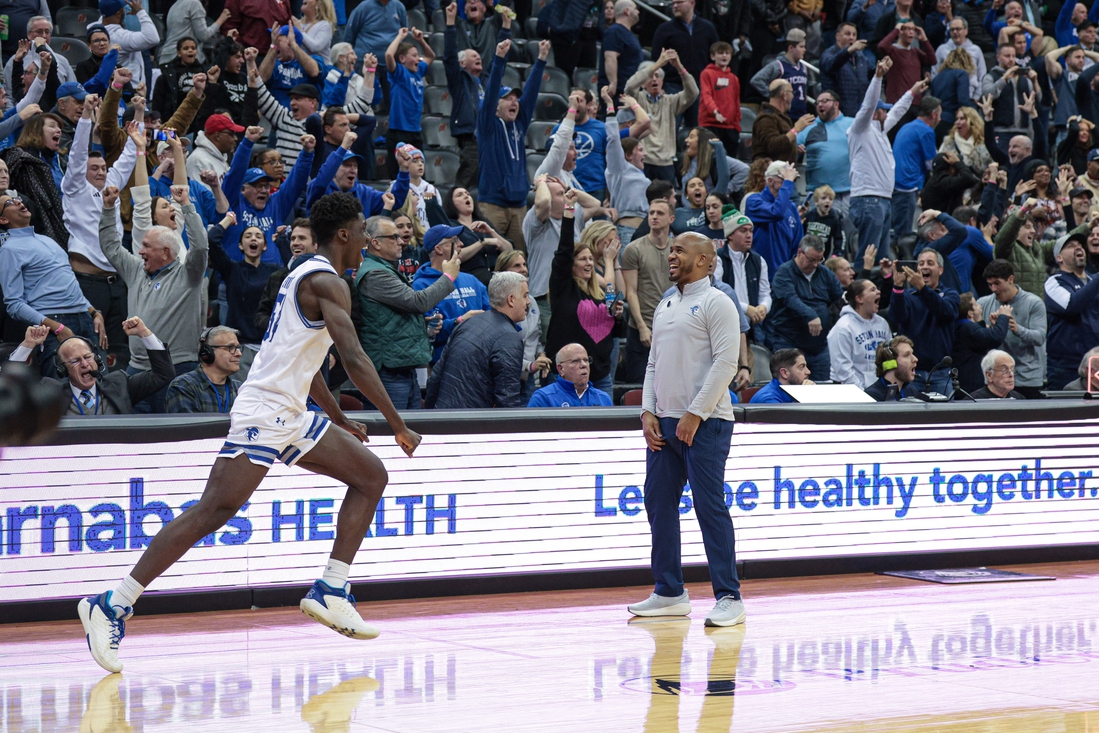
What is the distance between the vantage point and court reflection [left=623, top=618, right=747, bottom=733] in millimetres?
5414

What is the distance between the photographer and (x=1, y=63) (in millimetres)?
13500

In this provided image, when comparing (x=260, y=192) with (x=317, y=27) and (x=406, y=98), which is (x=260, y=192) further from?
(x=317, y=27)

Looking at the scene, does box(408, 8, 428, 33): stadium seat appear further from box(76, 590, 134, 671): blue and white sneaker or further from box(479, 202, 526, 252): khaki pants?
box(76, 590, 134, 671): blue and white sneaker

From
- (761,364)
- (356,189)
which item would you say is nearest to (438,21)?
(356,189)

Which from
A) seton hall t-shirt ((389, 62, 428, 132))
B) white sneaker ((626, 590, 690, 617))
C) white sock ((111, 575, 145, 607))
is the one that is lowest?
white sneaker ((626, 590, 690, 617))

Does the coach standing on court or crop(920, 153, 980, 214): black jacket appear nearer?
the coach standing on court

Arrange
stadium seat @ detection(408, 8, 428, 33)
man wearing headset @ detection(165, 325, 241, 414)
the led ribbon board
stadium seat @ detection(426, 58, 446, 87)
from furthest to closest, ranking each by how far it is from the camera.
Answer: stadium seat @ detection(408, 8, 428, 33) < stadium seat @ detection(426, 58, 446, 87) < man wearing headset @ detection(165, 325, 241, 414) < the led ribbon board

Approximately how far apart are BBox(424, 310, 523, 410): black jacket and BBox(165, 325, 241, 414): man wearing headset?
1.49 meters

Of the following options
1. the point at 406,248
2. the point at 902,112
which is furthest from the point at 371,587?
the point at 902,112

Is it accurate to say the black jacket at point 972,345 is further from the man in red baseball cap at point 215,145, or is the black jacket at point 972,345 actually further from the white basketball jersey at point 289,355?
the white basketball jersey at point 289,355

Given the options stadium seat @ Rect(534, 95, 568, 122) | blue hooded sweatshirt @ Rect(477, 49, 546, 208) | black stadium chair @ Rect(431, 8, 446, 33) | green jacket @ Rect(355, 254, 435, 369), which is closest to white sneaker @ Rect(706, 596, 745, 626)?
green jacket @ Rect(355, 254, 435, 369)

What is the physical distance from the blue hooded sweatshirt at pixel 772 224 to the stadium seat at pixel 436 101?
3.95 m

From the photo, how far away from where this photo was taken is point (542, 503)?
880cm

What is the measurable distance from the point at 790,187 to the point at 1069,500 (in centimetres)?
476
